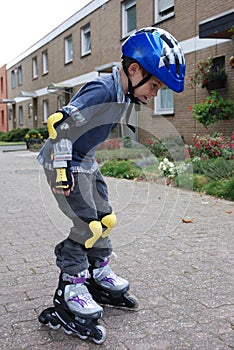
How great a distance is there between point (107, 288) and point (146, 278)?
63 centimetres

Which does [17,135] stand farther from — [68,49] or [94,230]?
[94,230]

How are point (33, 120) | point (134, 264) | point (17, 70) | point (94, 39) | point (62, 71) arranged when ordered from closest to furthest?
point (134, 264) < point (94, 39) < point (62, 71) < point (33, 120) < point (17, 70)

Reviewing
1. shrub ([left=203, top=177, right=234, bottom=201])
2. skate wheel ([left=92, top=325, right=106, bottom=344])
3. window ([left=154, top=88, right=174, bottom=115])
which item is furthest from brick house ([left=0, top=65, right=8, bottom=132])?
skate wheel ([left=92, top=325, right=106, bottom=344])

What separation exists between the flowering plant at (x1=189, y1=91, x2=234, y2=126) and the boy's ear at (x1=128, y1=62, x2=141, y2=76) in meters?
9.83

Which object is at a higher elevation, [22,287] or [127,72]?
[127,72]

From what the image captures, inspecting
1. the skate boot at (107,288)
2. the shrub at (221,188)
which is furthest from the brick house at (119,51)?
the shrub at (221,188)

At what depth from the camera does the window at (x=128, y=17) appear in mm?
18081

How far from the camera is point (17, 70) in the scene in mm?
37750

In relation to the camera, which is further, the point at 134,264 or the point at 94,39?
the point at 94,39

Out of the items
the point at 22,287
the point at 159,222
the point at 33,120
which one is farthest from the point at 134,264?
the point at 33,120

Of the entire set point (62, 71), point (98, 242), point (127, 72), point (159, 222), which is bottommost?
point (159, 222)

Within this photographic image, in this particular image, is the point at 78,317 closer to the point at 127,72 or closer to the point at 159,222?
the point at 127,72

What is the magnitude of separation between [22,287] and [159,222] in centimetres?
259

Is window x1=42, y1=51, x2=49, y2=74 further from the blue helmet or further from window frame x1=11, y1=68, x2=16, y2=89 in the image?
the blue helmet
